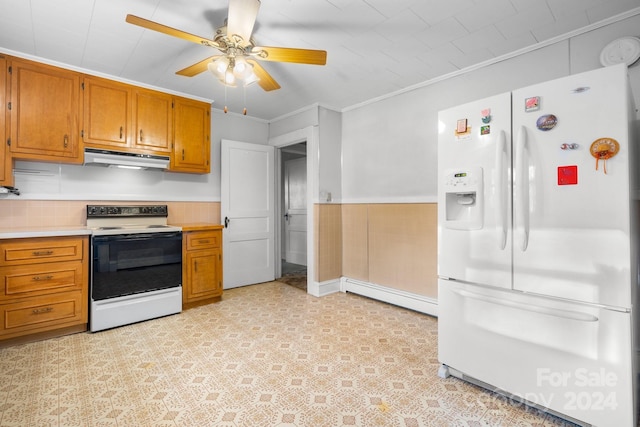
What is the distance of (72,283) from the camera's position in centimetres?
267

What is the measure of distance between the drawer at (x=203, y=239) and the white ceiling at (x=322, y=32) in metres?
1.65

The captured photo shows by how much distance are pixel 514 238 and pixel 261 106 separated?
A: 3.38 m

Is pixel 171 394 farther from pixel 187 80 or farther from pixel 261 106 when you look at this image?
pixel 261 106

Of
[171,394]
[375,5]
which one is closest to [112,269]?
[171,394]

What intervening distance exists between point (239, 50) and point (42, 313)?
266 cm

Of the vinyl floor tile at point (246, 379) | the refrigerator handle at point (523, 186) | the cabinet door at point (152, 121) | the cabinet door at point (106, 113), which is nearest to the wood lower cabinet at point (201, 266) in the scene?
the vinyl floor tile at point (246, 379)

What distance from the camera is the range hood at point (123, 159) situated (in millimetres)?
2967

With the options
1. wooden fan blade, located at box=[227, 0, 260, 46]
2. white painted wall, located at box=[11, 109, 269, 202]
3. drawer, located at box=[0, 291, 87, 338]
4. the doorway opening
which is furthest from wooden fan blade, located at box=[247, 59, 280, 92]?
the doorway opening

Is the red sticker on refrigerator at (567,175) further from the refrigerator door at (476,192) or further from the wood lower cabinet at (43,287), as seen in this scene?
the wood lower cabinet at (43,287)

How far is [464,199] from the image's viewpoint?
6.46ft

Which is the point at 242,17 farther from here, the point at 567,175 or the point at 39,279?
the point at 39,279

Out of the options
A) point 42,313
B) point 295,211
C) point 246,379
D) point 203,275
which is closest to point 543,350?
point 246,379

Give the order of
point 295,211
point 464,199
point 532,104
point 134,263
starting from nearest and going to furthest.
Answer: point 532,104, point 464,199, point 134,263, point 295,211

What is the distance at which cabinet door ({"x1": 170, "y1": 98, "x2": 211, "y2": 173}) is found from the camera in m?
3.54
